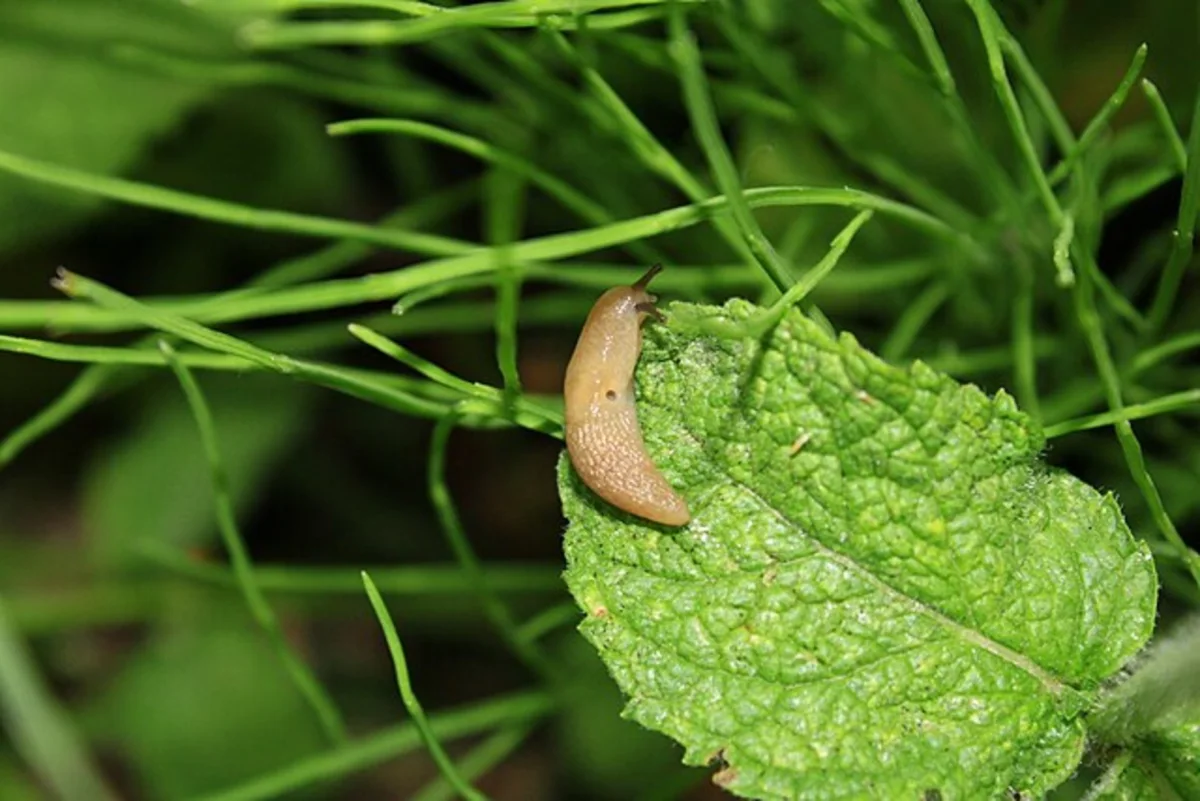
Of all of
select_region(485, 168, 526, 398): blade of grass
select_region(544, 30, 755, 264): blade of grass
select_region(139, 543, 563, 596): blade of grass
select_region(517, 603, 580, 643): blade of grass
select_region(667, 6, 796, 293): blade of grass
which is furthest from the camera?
select_region(139, 543, 563, 596): blade of grass

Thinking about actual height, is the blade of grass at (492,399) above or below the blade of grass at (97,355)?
above

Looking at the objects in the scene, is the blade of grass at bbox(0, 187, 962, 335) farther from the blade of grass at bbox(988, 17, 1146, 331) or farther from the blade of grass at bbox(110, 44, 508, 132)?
the blade of grass at bbox(110, 44, 508, 132)

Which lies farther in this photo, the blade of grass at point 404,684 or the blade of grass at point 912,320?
the blade of grass at point 912,320

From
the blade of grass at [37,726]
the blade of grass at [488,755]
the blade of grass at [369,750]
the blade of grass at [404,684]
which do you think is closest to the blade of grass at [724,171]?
the blade of grass at [404,684]

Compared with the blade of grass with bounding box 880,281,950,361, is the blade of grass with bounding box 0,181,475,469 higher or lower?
lower

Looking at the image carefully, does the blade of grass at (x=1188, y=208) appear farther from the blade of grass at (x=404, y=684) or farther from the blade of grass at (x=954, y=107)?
the blade of grass at (x=404, y=684)

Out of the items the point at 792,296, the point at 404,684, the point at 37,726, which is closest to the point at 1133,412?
the point at 792,296

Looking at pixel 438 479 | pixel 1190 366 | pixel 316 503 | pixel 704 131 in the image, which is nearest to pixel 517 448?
pixel 316 503

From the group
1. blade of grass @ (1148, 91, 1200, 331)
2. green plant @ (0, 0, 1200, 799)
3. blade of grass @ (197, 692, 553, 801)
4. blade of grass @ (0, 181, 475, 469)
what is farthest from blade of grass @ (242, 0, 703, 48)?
blade of grass @ (197, 692, 553, 801)
